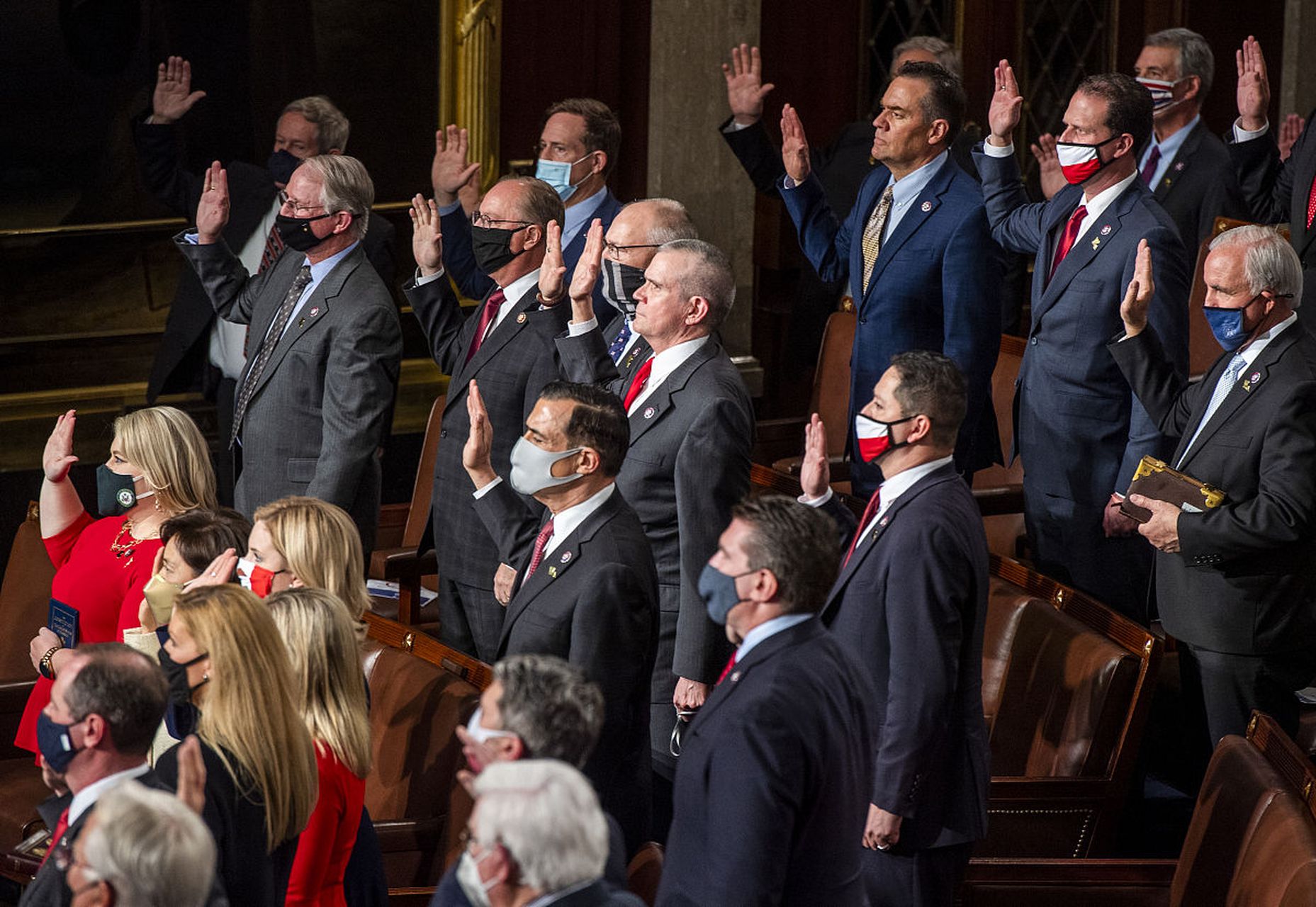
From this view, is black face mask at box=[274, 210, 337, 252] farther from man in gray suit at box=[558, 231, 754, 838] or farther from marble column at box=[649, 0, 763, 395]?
marble column at box=[649, 0, 763, 395]

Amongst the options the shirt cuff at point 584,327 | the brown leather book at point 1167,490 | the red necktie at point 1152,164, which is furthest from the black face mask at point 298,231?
the red necktie at point 1152,164

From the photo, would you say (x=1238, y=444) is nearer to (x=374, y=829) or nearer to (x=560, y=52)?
(x=374, y=829)

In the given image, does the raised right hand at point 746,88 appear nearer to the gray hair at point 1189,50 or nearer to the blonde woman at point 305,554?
the gray hair at point 1189,50

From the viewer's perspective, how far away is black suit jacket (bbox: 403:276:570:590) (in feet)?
15.4

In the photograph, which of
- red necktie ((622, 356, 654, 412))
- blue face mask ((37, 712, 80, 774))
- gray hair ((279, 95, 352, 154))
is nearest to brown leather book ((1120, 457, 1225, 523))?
red necktie ((622, 356, 654, 412))

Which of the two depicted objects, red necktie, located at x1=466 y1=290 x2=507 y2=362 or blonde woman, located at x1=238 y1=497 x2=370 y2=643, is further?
red necktie, located at x1=466 y1=290 x2=507 y2=362

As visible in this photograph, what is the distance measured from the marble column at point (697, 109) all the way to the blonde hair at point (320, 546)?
4.21m

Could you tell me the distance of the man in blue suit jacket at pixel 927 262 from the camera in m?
5.10

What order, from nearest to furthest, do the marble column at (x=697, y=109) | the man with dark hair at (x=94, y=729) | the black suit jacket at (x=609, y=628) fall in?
the man with dark hair at (x=94, y=729)
the black suit jacket at (x=609, y=628)
the marble column at (x=697, y=109)

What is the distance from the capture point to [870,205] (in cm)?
539

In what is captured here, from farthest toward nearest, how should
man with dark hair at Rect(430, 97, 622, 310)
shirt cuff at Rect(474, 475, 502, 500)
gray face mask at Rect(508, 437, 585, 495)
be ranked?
man with dark hair at Rect(430, 97, 622, 310) < shirt cuff at Rect(474, 475, 502, 500) < gray face mask at Rect(508, 437, 585, 495)

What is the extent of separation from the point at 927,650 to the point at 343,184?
2.29 metres

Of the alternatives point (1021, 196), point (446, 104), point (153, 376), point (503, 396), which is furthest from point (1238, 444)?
point (446, 104)

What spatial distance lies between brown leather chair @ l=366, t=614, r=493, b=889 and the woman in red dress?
0.55 metres
